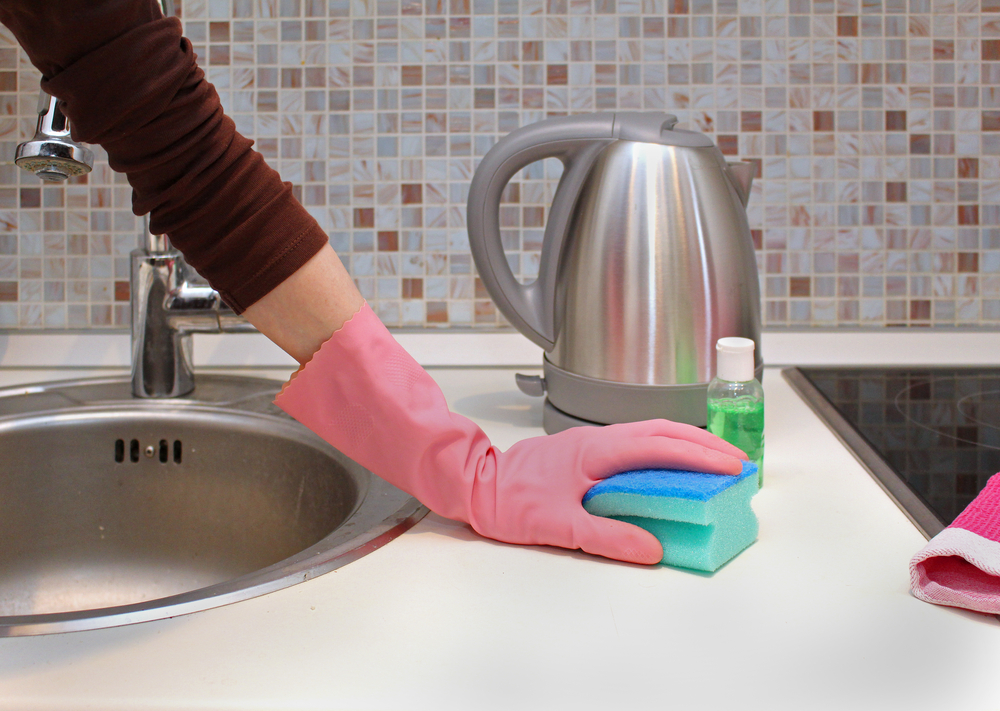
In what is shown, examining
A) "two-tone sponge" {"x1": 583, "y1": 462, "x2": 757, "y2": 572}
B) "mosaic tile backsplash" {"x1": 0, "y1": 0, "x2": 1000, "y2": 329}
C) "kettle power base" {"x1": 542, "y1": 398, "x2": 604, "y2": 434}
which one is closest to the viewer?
"two-tone sponge" {"x1": 583, "y1": 462, "x2": 757, "y2": 572}

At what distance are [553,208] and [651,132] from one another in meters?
0.11

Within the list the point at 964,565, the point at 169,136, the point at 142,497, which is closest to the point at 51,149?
the point at 169,136

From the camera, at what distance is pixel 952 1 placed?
954 mm

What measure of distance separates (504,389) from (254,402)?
10.1 inches

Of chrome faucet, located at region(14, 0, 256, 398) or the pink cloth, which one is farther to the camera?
chrome faucet, located at region(14, 0, 256, 398)

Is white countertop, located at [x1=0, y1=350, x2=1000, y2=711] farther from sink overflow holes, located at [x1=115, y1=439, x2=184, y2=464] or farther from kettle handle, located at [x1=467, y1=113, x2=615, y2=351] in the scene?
sink overflow holes, located at [x1=115, y1=439, x2=184, y2=464]

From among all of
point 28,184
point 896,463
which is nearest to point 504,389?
point 896,463

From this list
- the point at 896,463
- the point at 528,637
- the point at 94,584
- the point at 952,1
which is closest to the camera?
the point at 528,637

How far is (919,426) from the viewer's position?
2.42ft

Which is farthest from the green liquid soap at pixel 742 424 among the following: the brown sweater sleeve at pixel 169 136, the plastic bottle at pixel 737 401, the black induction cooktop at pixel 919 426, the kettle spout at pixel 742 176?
the brown sweater sleeve at pixel 169 136

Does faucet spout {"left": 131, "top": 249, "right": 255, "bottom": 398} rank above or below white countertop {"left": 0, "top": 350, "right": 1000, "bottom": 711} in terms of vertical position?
above

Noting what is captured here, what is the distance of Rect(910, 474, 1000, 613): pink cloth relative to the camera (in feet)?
1.40

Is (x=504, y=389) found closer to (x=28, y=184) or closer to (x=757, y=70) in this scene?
(x=757, y=70)

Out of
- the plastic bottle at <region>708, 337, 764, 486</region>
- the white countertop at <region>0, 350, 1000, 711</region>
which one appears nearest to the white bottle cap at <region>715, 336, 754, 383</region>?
the plastic bottle at <region>708, 337, 764, 486</region>
